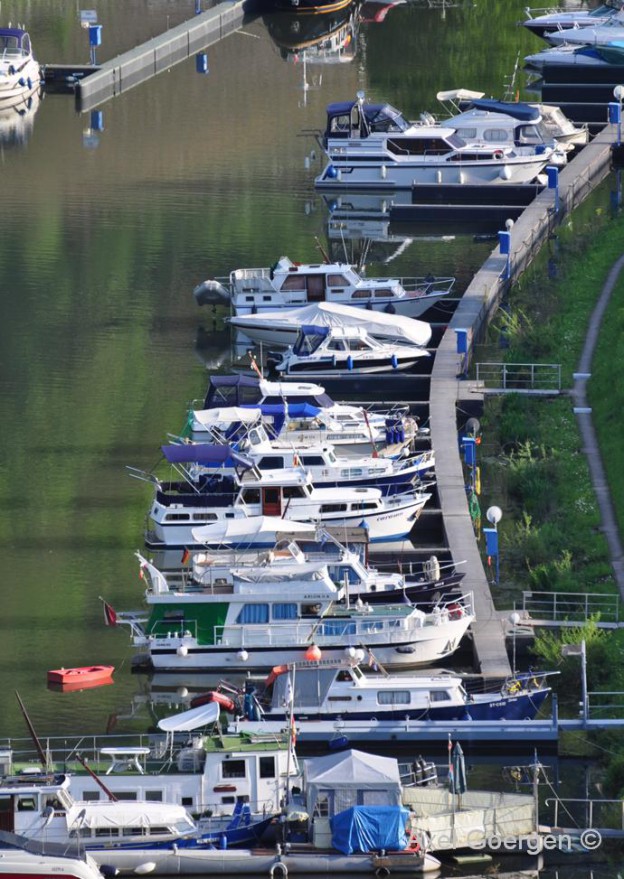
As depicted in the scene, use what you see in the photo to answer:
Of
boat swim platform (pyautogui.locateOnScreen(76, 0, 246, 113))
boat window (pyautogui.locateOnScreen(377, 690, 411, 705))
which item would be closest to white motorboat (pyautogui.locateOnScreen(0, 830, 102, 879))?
boat window (pyautogui.locateOnScreen(377, 690, 411, 705))

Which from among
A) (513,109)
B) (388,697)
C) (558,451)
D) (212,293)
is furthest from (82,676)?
(513,109)

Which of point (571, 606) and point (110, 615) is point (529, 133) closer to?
point (571, 606)

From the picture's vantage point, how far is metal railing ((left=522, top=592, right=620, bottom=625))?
53.9 metres

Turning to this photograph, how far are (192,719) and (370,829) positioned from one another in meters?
6.14

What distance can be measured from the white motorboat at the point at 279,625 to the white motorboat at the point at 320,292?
93.0 ft

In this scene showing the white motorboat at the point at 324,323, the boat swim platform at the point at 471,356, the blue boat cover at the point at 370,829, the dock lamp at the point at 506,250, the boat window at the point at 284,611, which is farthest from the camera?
the dock lamp at the point at 506,250

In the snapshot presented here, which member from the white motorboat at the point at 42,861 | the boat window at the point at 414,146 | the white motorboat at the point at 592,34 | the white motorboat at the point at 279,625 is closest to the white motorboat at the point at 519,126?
the boat window at the point at 414,146

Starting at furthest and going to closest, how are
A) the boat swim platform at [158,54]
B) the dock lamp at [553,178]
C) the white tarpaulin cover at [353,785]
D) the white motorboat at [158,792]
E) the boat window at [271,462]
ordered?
1. the boat swim platform at [158,54]
2. the dock lamp at [553,178]
3. the boat window at [271,462]
4. the white tarpaulin cover at [353,785]
5. the white motorboat at [158,792]

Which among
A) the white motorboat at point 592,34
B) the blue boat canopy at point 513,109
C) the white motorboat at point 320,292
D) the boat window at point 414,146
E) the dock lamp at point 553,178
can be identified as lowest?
the white motorboat at point 320,292

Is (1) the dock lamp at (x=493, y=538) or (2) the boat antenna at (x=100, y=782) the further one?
(1) the dock lamp at (x=493, y=538)

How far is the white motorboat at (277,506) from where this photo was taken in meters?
60.8

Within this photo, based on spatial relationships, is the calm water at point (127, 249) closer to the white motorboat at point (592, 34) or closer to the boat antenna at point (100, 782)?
the white motorboat at point (592, 34)

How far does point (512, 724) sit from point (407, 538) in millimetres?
13898

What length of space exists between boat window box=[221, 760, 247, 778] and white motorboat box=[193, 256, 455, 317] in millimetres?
37665
